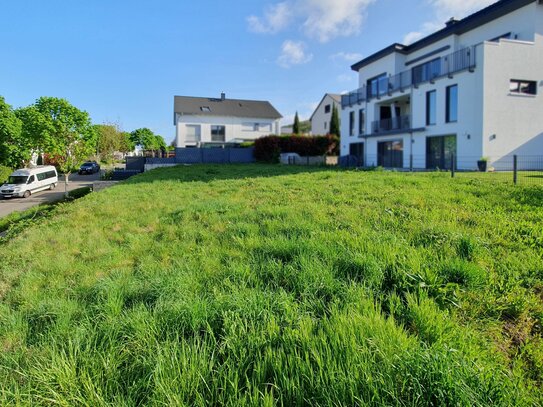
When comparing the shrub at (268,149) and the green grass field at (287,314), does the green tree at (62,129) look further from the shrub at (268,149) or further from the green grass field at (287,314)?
the green grass field at (287,314)

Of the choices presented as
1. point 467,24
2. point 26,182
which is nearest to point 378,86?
point 467,24

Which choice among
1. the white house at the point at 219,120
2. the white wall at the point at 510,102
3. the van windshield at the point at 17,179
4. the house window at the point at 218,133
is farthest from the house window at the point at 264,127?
the white wall at the point at 510,102

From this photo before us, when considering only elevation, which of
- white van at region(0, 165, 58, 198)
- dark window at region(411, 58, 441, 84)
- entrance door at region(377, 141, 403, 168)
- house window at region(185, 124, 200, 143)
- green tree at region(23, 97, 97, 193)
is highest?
dark window at region(411, 58, 441, 84)

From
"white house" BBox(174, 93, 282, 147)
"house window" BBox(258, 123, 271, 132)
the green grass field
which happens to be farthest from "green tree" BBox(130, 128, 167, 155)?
the green grass field

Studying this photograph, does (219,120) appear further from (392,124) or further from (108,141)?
(392,124)

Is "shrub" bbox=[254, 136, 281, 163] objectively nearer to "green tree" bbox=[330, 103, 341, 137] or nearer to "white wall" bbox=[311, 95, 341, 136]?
"green tree" bbox=[330, 103, 341, 137]

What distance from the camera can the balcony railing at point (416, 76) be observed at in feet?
62.3

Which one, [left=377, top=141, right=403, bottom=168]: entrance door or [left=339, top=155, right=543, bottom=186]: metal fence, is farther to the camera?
[left=377, top=141, right=403, bottom=168]: entrance door

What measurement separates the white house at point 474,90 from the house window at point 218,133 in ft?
88.0

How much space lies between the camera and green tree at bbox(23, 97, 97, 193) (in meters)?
24.5

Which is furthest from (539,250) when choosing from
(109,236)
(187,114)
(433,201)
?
(187,114)

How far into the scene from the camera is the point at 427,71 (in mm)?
22344

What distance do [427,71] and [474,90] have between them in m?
4.80

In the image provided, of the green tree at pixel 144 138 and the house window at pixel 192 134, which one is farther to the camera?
the green tree at pixel 144 138
